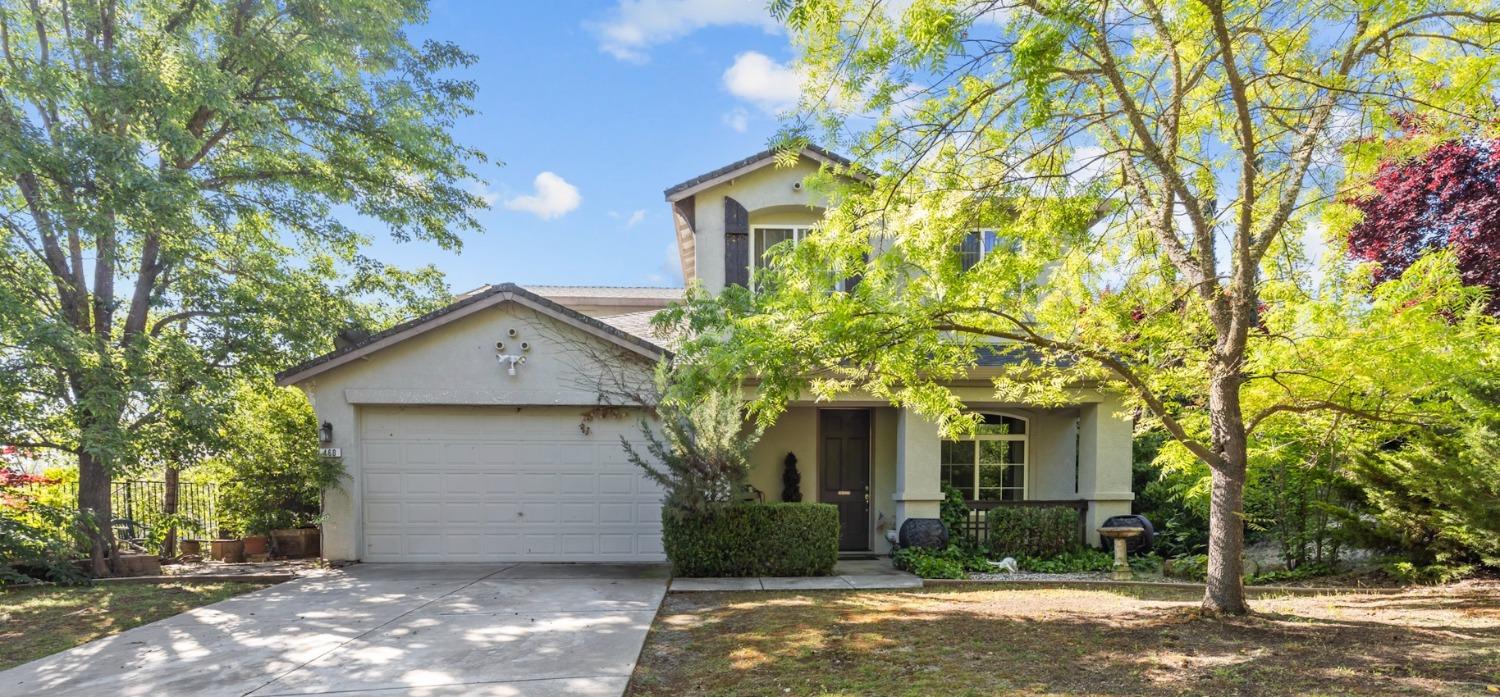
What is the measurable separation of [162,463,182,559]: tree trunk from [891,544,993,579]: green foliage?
34.6 ft

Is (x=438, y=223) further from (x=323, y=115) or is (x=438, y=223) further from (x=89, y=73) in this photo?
(x=89, y=73)

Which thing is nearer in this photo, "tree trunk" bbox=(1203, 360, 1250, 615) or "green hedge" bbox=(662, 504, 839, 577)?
"tree trunk" bbox=(1203, 360, 1250, 615)

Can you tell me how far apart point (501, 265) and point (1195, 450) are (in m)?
18.4

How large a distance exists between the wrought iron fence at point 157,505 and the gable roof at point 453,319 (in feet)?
10.3

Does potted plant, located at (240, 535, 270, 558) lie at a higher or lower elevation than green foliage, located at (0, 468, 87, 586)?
lower

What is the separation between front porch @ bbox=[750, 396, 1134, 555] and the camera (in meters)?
10.4

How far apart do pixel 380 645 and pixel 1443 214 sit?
16151 millimetres

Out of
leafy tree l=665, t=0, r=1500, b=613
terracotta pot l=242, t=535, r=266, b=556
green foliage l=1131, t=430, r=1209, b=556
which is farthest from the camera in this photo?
terracotta pot l=242, t=535, r=266, b=556

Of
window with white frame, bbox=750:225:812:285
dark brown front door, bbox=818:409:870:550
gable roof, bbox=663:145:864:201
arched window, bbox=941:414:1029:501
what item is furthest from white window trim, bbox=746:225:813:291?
arched window, bbox=941:414:1029:501

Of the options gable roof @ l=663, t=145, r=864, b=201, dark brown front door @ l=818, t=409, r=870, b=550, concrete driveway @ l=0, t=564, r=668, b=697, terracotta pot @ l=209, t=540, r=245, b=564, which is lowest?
terracotta pot @ l=209, t=540, r=245, b=564

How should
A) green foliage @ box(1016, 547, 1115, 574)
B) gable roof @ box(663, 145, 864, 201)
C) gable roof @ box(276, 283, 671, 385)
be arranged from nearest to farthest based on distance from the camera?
green foliage @ box(1016, 547, 1115, 574), gable roof @ box(276, 283, 671, 385), gable roof @ box(663, 145, 864, 201)

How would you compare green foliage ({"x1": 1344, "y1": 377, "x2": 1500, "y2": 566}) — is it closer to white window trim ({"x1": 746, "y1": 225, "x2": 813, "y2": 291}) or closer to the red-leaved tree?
the red-leaved tree

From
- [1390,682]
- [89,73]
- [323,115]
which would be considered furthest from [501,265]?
[1390,682]

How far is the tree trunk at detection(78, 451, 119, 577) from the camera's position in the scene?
887 cm
